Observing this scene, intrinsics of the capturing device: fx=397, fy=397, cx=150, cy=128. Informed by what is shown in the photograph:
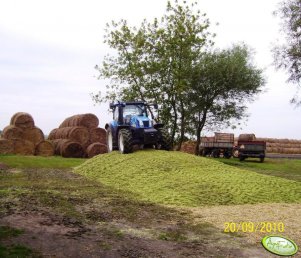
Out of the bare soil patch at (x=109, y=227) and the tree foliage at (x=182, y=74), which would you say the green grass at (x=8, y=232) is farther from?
the tree foliage at (x=182, y=74)

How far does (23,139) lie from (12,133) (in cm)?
88

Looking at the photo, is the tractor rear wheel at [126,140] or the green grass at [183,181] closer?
the green grass at [183,181]

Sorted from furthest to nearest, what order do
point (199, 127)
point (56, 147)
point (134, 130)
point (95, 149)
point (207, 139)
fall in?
point (207, 139) → point (199, 127) → point (56, 147) → point (95, 149) → point (134, 130)

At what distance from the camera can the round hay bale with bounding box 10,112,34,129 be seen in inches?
1077

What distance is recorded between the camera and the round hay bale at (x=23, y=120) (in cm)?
2734

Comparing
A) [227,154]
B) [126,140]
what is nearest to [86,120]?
[126,140]

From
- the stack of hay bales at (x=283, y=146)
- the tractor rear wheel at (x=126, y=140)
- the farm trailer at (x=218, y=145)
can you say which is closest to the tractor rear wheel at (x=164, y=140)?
the tractor rear wheel at (x=126, y=140)

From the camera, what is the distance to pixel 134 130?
63.9 ft

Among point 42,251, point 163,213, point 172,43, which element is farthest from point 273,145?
point 42,251

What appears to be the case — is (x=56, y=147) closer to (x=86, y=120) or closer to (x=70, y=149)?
(x=70, y=149)

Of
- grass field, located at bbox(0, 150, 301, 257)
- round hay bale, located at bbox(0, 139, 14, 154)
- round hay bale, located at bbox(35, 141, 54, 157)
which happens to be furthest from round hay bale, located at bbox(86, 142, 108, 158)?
grass field, located at bbox(0, 150, 301, 257)

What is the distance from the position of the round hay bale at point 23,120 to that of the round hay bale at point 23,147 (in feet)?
3.89

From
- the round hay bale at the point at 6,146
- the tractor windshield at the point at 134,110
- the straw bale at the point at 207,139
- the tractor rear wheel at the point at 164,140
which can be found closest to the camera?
the tractor rear wheel at the point at 164,140

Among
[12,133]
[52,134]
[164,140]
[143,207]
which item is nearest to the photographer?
[143,207]
